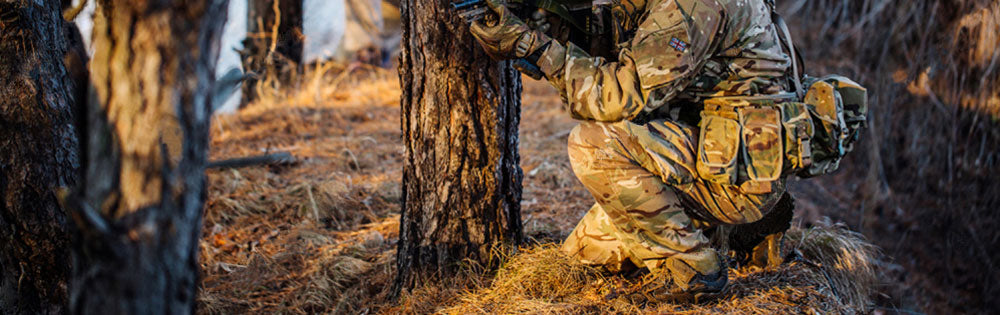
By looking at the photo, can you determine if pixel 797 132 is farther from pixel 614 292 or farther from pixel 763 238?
pixel 614 292

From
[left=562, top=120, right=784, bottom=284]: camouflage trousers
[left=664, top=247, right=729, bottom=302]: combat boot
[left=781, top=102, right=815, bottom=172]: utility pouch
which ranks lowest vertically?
[left=664, top=247, right=729, bottom=302]: combat boot

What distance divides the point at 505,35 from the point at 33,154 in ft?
6.26

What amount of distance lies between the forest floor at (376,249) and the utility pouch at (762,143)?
0.54 metres

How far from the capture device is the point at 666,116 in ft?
8.71

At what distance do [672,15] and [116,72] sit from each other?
1734 millimetres

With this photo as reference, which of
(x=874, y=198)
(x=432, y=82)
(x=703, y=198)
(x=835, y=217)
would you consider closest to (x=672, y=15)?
(x=703, y=198)

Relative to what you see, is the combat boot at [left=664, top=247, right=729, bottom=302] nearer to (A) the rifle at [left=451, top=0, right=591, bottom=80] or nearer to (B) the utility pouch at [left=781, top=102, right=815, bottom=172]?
(B) the utility pouch at [left=781, top=102, right=815, bottom=172]

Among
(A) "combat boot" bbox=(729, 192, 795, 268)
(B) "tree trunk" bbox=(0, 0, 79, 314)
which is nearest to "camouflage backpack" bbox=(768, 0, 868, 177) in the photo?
(A) "combat boot" bbox=(729, 192, 795, 268)

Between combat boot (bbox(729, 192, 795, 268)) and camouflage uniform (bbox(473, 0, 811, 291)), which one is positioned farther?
combat boot (bbox(729, 192, 795, 268))

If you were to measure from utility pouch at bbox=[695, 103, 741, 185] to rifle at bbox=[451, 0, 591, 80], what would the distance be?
0.64 metres

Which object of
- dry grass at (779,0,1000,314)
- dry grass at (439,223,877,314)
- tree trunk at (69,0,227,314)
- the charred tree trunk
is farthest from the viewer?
the charred tree trunk

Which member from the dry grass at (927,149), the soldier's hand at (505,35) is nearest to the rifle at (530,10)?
the soldier's hand at (505,35)

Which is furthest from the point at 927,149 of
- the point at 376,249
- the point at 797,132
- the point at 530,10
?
the point at 376,249

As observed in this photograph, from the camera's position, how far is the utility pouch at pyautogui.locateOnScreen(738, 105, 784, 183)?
94.0 inches
